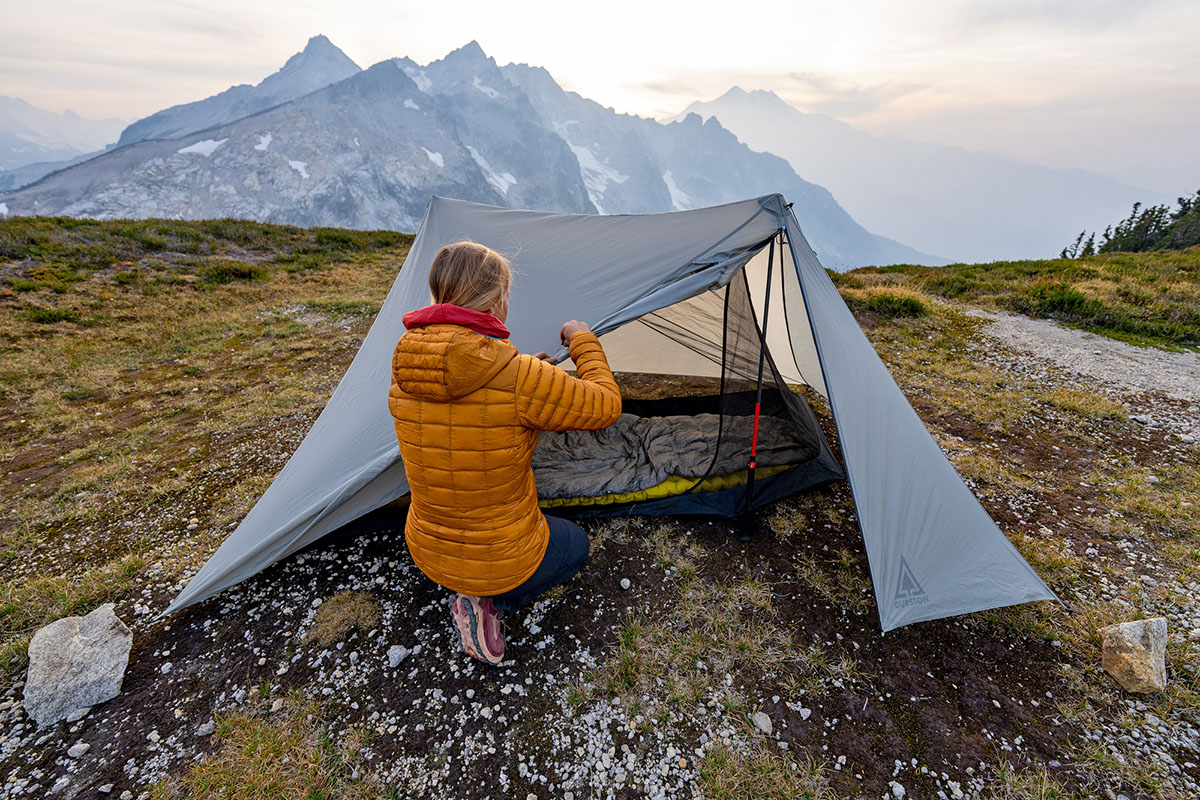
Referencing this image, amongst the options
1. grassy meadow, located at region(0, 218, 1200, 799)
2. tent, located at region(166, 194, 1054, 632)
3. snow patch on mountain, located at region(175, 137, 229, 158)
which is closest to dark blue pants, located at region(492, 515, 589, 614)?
grassy meadow, located at region(0, 218, 1200, 799)

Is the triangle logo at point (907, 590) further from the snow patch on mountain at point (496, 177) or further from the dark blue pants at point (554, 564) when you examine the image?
the snow patch on mountain at point (496, 177)

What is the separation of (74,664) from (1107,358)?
12.2 m

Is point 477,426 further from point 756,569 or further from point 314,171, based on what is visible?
point 314,171

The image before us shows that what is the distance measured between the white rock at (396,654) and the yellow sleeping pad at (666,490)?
1.51 meters

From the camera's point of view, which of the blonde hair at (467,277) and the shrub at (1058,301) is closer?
the blonde hair at (467,277)

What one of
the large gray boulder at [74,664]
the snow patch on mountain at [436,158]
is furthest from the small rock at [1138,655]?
the snow patch on mountain at [436,158]

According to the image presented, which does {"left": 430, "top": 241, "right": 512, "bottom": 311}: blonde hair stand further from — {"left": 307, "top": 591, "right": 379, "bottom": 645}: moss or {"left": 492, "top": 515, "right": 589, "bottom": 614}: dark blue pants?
{"left": 307, "top": 591, "right": 379, "bottom": 645}: moss

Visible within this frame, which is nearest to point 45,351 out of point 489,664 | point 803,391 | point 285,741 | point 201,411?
point 201,411

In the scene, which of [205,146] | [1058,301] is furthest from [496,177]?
[1058,301]

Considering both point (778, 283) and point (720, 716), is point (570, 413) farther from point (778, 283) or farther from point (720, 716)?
point (778, 283)

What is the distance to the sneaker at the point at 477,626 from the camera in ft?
9.04

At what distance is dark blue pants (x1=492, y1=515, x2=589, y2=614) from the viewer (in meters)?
2.90

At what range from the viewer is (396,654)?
2941mm

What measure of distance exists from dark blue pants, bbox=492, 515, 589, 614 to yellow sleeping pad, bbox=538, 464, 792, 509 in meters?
0.89
